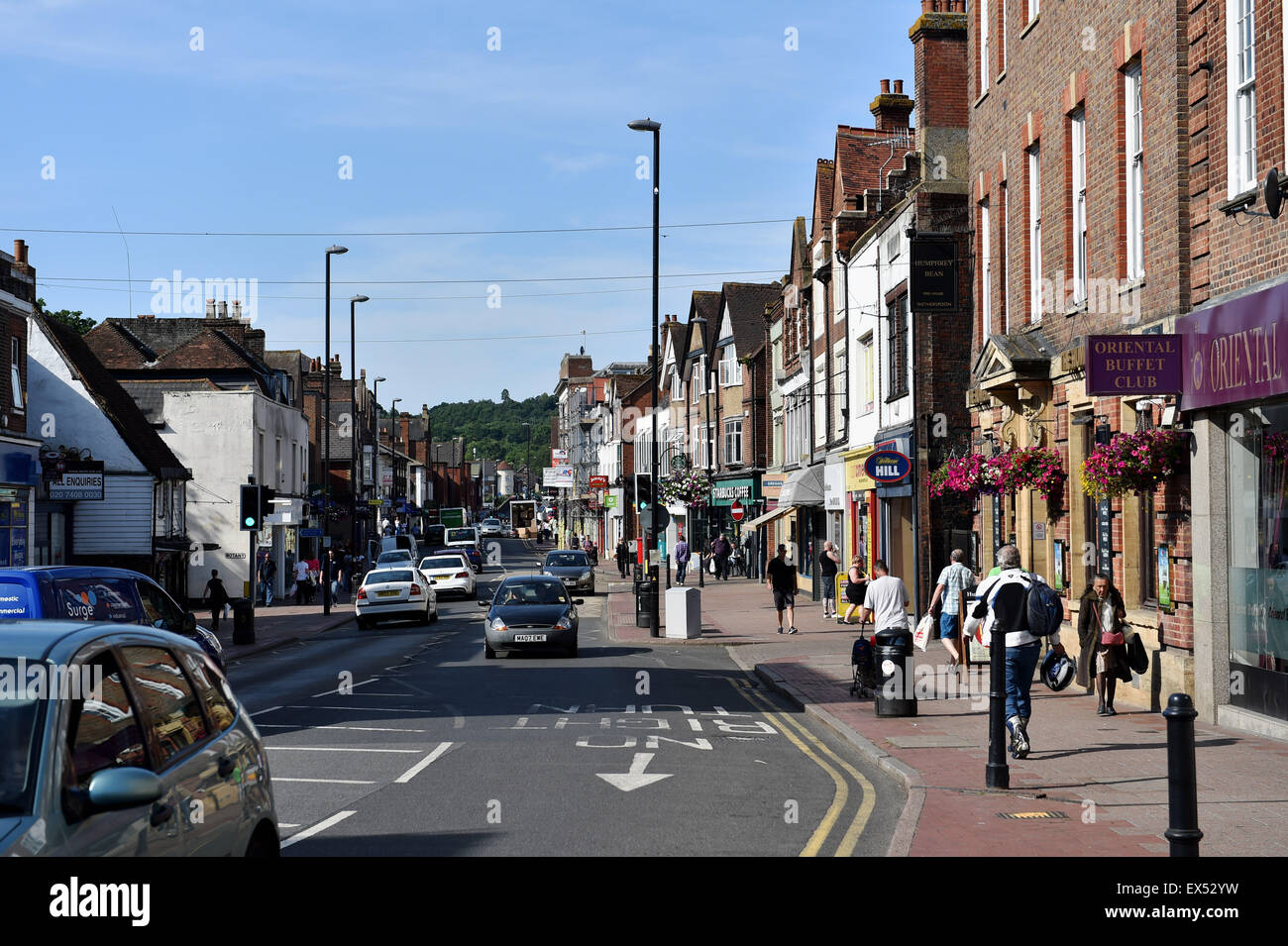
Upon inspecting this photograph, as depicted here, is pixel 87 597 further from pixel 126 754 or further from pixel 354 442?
pixel 354 442

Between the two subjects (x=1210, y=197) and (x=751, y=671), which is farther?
(x=751, y=671)

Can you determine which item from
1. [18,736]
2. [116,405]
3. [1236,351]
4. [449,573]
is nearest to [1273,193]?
[1236,351]

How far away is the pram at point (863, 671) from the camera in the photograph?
17.7 meters

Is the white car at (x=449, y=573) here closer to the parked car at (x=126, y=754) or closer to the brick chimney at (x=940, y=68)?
the brick chimney at (x=940, y=68)

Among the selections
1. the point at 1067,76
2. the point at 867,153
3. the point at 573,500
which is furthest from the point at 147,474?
the point at 573,500

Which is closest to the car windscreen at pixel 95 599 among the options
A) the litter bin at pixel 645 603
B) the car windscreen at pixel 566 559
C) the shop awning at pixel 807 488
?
the litter bin at pixel 645 603

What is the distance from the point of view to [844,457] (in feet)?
116

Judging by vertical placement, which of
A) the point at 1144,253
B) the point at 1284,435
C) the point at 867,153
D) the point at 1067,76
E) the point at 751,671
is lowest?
the point at 751,671

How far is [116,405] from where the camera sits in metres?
40.4

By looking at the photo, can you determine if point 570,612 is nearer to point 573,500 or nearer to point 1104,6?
point 1104,6
